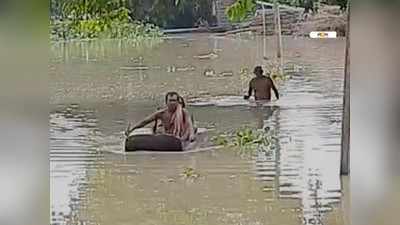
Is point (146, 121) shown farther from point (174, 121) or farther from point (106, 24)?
point (106, 24)

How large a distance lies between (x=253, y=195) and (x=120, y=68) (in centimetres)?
192

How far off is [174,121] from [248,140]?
1.43ft

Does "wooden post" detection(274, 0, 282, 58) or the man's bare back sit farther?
the man's bare back

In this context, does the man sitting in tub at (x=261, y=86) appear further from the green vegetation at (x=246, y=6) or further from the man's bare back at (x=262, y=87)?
the green vegetation at (x=246, y=6)

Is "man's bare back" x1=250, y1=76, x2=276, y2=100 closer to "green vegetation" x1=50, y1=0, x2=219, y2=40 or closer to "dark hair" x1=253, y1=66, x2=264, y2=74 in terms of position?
"dark hair" x1=253, y1=66, x2=264, y2=74

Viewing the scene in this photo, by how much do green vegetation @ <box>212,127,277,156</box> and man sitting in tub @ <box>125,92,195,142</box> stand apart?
17cm

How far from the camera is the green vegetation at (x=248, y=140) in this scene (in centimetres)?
369

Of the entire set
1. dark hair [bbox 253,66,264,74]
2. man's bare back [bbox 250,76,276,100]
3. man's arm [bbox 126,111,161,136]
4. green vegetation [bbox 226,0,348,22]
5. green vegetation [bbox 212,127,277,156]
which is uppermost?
green vegetation [bbox 226,0,348,22]

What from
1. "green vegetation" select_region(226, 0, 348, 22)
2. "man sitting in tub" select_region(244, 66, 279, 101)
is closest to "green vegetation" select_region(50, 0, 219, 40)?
"green vegetation" select_region(226, 0, 348, 22)

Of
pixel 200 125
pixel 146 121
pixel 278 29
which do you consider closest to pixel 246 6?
pixel 278 29

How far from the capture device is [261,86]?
4.29 metres

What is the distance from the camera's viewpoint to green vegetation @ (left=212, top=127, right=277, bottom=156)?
3691mm
